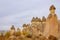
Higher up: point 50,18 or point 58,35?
point 50,18

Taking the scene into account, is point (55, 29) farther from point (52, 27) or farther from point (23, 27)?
point (23, 27)

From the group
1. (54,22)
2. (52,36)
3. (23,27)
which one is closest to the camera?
(52,36)

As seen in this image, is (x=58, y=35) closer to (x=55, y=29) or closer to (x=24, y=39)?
(x=55, y=29)

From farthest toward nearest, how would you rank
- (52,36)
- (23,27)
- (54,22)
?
(23,27) → (54,22) → (52,36)

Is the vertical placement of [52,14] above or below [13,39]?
above

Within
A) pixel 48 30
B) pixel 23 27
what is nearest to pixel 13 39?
pixel 48 30

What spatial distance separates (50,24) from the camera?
19406 millimetres

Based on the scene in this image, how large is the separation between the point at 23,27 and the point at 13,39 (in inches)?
750

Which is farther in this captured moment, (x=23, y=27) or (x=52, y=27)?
(x=23, y=27)

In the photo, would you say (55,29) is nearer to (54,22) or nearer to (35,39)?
(54,22)

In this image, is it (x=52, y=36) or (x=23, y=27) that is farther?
(x=23, y=27)

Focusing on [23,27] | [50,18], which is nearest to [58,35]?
[50,18]

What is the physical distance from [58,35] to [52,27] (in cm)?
95

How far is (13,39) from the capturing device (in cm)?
2039
